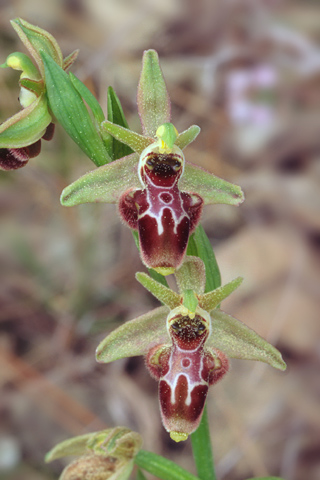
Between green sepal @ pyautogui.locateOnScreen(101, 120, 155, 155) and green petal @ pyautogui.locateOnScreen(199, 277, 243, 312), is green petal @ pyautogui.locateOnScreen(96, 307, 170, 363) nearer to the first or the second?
green petal @ pyautogui.locateOnScreen(199, 277, 243, 312)

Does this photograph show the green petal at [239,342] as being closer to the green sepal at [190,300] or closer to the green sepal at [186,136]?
the green sepal at [190,300]

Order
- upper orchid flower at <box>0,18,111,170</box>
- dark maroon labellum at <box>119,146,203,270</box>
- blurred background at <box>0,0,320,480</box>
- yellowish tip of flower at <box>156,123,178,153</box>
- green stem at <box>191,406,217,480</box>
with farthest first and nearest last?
1. blurred background at <box>0,0,320,480</box>
2. green stem at <box>191,406,217,480</box>
3. upper orchid flower at <box>0,18,111,170</box>
4. yellowish tip of flower at <box>156,123,178,153</box>
5. dark maroon labellum at <box>119,146,203,270</box>

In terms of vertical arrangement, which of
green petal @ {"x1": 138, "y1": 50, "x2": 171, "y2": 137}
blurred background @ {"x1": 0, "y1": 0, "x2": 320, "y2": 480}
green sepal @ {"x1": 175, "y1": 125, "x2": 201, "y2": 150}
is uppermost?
green petal @ {"x1": 138, "y1": 50, "x2": 171, "y2": 137}

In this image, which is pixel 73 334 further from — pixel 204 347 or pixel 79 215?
pixel 204 347

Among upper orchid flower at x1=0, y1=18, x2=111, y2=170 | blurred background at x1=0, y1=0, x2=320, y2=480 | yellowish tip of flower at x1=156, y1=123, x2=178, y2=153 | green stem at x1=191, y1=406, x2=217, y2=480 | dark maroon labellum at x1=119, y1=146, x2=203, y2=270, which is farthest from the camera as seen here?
blurred background at x1=0, y1=0, x2=320, y2=480

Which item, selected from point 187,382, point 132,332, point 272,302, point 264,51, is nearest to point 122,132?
point 132,332

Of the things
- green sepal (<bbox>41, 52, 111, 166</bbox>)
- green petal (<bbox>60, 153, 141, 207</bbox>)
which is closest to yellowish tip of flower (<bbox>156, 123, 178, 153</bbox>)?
green petal (<bbox>60, 153, 141, 207</bbox>)
